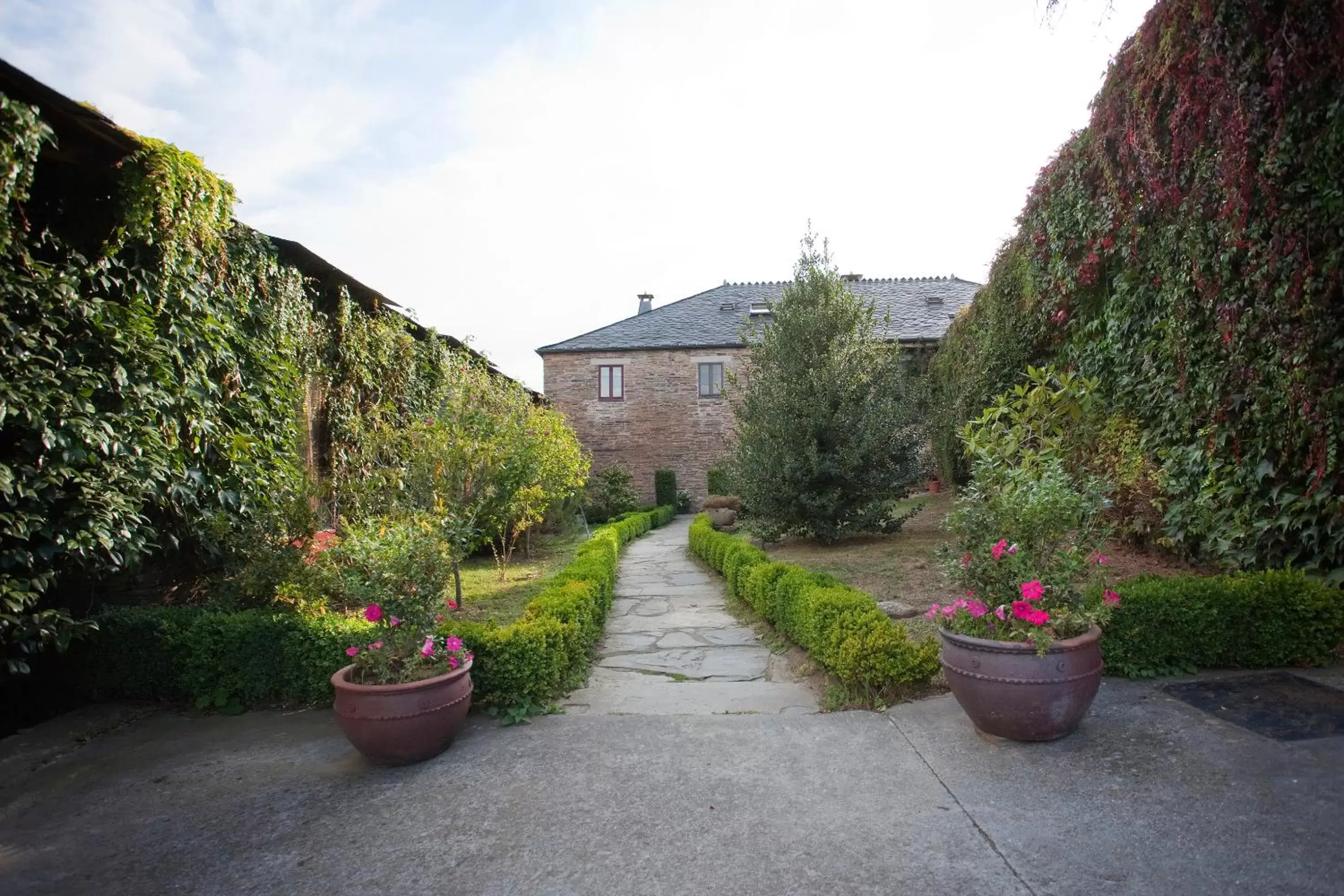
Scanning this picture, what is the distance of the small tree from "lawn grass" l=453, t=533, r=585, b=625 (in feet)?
9.77

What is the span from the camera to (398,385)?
29.8 ft

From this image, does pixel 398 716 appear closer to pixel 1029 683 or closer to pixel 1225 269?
pixel 1029 683

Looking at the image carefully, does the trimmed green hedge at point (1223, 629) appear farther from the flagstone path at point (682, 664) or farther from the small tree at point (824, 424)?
the small tree at point (824, 424)

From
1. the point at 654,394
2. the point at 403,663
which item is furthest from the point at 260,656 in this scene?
the point at 654,394

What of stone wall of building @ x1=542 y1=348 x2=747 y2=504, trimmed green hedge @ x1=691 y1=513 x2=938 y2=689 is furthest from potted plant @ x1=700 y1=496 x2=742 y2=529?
trimmed green hedge @ x1=691 y1=513 x2=938 y2=689

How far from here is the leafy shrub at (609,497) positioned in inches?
704

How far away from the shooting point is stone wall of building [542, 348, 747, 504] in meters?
20.8

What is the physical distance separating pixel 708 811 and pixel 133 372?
13.8 feet

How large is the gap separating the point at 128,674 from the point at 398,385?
4.96 metres

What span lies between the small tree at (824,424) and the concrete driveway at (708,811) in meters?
5.58

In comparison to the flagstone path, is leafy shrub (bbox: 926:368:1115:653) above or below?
above

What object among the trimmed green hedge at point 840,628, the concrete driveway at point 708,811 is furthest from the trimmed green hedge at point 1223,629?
the trimmed green hedge at point 840,628

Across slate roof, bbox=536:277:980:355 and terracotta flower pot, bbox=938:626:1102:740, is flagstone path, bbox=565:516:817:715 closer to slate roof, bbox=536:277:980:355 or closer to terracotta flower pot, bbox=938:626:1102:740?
terracotta flower pot, bbox=938:626:1102:740

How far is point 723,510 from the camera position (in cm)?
1538
